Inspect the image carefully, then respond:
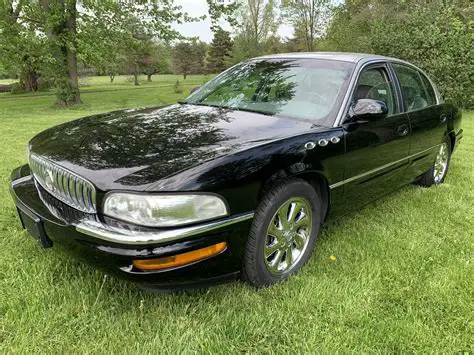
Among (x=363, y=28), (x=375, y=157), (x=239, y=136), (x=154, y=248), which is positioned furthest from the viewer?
(x=363, y=28)

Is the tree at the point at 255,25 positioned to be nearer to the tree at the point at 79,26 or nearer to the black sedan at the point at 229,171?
the tree at the point at 79,26

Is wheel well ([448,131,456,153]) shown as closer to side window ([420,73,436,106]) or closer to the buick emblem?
side window ([420,73,436,106])

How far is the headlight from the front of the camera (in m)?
1.87

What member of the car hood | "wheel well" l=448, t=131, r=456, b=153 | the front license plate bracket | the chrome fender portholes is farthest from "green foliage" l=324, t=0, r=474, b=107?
the front license plate bracket

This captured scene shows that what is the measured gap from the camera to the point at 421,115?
12.6ft

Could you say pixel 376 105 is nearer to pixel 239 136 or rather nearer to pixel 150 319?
pixel 239 136

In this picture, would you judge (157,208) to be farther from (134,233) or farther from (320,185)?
(320,185)

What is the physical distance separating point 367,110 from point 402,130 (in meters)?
0.84

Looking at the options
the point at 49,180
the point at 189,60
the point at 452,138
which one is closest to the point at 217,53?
the point at 189,60

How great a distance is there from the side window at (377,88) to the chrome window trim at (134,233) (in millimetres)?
1922

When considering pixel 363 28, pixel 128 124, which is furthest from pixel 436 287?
pixel 363 28

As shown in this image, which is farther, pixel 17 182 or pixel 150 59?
pixel 150 59

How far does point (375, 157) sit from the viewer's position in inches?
125

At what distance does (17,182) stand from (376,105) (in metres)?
2.70
